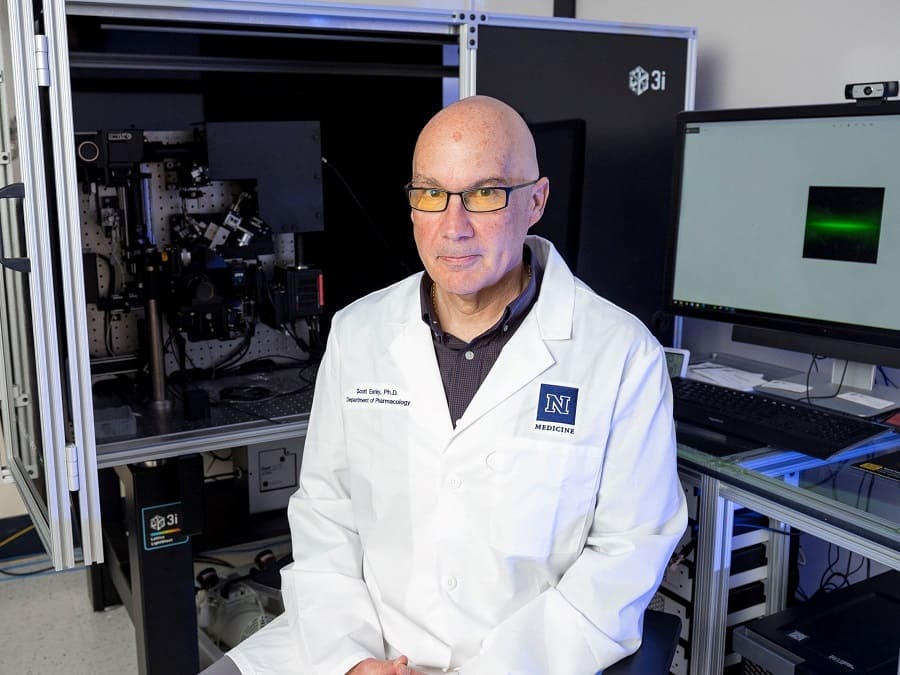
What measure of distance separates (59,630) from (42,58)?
5.57ft

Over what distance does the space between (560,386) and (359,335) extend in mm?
356

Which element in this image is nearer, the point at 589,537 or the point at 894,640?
the point at 589,537

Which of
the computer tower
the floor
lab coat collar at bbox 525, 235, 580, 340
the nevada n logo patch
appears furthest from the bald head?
the floor

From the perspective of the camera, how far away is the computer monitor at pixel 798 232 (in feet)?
5.61

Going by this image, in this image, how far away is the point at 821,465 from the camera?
1.52m

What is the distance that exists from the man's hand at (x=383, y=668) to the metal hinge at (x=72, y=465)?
Answer: 671 mm

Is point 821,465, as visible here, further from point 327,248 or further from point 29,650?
point 29,650

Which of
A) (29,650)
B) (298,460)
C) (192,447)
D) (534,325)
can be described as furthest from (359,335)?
(29,650)

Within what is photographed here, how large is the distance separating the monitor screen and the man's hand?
1064 mm

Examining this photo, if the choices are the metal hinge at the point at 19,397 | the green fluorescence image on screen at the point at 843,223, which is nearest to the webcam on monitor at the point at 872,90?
the green fluorescence image on screen at the point at 843,223

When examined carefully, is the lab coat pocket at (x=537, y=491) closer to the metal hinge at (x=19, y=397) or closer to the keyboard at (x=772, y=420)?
the keyboard at (x=772, y=420)

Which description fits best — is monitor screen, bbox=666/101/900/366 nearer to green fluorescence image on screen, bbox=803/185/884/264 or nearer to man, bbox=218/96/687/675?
green fluorescence image on screen, bbox=803/185/884/264

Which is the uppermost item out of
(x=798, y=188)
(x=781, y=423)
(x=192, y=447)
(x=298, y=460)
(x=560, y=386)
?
(x=798, y=188)

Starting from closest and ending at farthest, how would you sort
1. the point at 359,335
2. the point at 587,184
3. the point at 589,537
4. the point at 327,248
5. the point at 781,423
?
1. the point at 589,537
2. the point at 359,335
3. the point at 781,423
4. the point at 587,184
5. the point at 327,248
